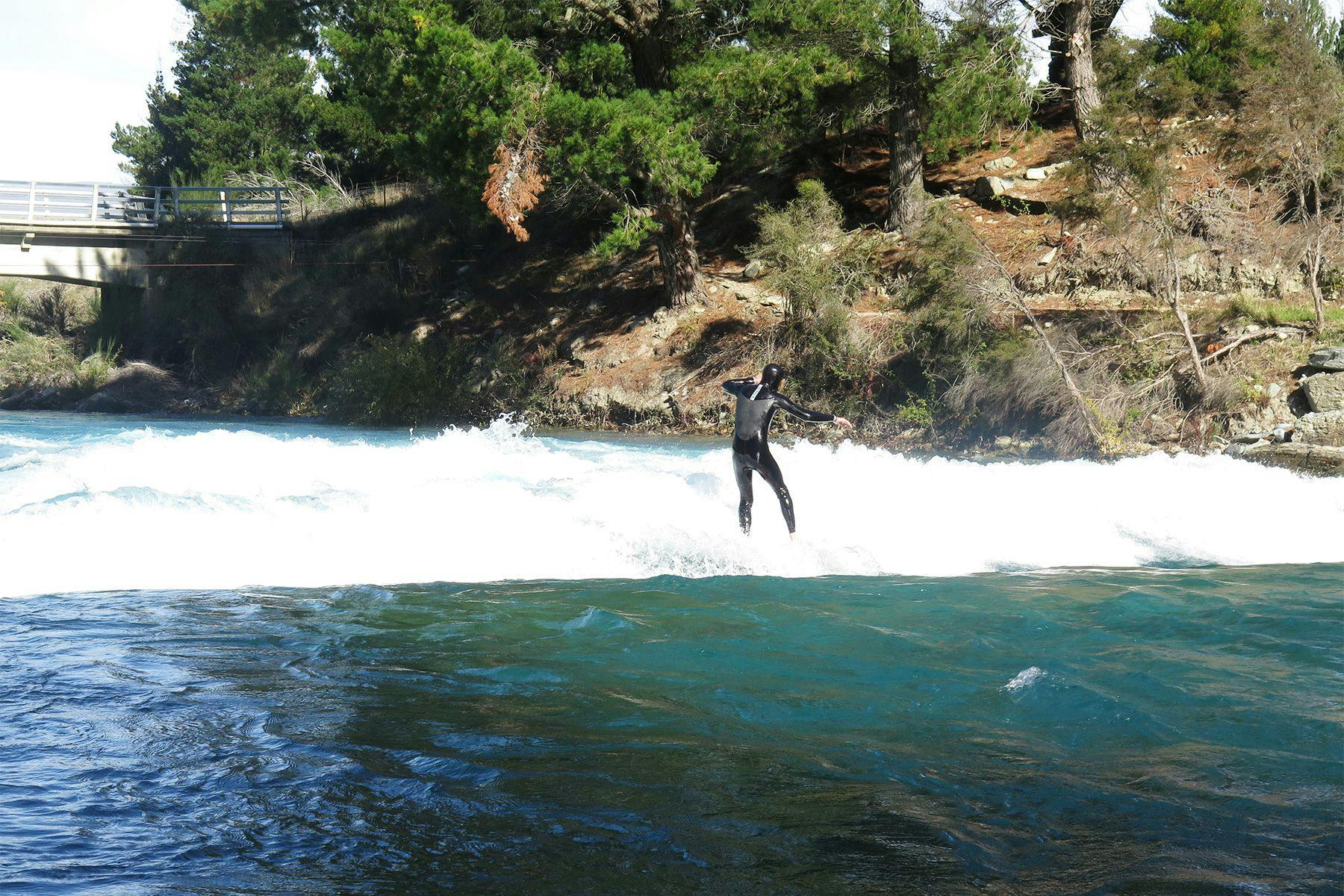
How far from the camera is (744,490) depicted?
39.0 feet

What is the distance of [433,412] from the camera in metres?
30.4

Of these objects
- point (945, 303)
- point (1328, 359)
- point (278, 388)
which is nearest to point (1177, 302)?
point (1328, 359)

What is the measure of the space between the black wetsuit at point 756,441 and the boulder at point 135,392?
89.5ft

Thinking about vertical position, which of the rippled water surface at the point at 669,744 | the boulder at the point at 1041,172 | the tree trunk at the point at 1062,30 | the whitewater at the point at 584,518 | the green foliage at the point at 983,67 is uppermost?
the tree trunk at the point at 1062,30

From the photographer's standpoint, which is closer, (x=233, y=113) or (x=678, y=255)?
(x=678, y=255)

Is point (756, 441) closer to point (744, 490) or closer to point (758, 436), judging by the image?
point (758, 436)

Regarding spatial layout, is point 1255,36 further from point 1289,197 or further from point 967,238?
point 967,238

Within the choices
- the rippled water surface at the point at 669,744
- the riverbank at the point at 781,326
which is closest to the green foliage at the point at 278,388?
the riverbank at the point at 781,326

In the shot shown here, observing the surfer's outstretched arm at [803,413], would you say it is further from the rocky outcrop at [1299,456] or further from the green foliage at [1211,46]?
the green foliage at [1211,46]

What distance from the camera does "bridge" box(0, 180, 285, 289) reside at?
3491 cm

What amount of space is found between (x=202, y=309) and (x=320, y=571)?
3093 cm

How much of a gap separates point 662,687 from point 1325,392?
16205 millimetres

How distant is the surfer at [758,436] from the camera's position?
11633 millimetres

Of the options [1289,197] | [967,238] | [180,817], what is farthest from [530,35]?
[180,817]
